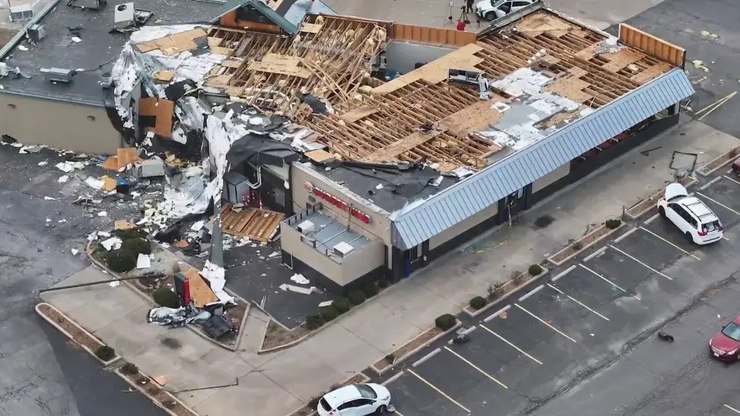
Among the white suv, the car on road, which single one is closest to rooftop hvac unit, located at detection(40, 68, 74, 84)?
the car on road

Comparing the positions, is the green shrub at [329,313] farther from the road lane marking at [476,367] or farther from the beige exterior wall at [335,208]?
the road lane marking at [476,367]

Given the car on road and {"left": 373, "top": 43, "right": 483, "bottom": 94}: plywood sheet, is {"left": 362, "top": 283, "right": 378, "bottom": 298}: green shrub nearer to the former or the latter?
the car on road

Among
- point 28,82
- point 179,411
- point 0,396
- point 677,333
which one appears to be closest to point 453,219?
point 677,333

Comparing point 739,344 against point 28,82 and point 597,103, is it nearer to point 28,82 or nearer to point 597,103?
point 597,103

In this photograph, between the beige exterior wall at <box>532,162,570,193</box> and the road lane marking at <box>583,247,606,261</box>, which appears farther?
the beige exterior wall at <box>532,162,570,193</box>

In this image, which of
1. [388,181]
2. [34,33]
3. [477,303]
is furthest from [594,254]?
[34,33]

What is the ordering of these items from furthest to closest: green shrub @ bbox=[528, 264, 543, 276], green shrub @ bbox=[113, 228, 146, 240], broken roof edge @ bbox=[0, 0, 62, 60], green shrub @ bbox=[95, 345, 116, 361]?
broken roof edge @ bbox=[0, 0, 62, 60] < green shrub @ bbox=[113, 228, 146, 240] < green shrub @ bbox=[528, 264, 543, 276] < green shrub @ bbox=[95, 345, 116, 361]
